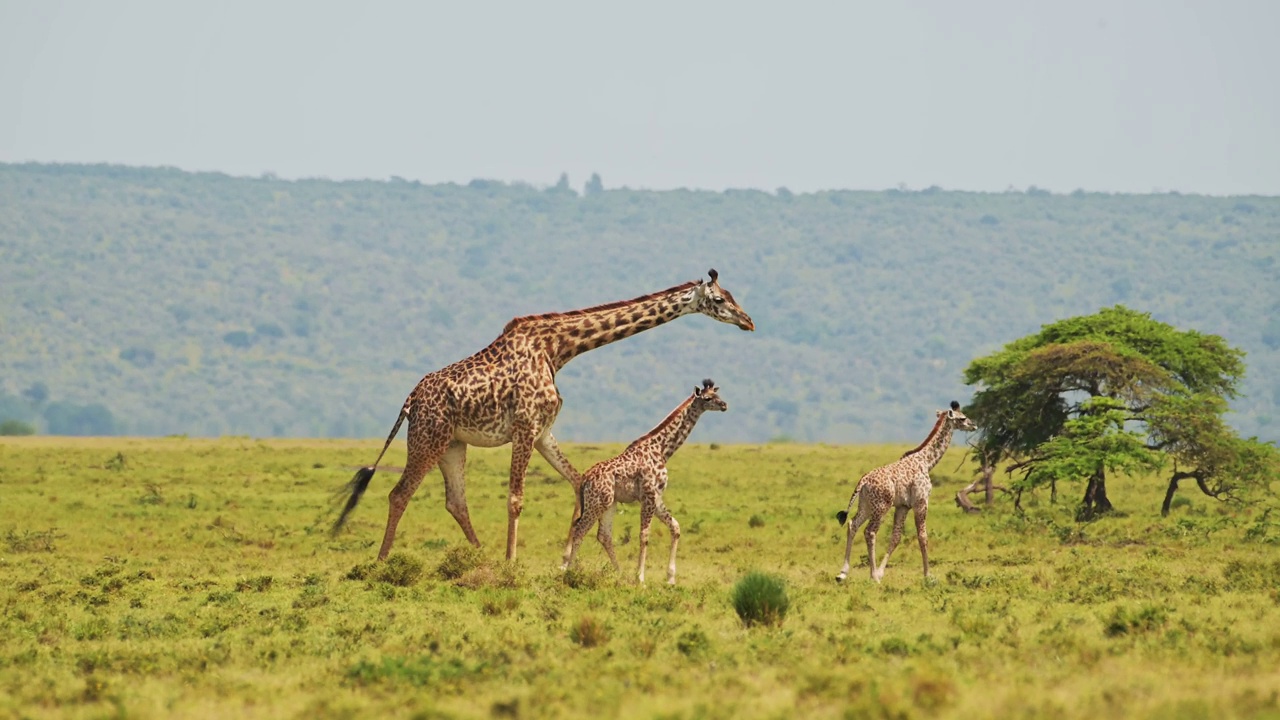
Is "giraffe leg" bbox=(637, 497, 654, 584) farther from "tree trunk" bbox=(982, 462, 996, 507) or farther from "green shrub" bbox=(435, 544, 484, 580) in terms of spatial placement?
"tree trunk" bbox=(982, 462, 996, 507)

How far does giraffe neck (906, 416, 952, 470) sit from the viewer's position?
21438 millimetres

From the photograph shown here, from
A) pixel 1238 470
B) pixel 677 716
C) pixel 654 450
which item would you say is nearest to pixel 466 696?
pixel 677 716

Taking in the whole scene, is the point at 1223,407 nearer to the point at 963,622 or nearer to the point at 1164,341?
the point at 1164,341

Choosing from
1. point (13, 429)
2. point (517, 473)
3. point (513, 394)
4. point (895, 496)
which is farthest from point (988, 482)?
point (13, 429)

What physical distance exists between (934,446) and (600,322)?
475 centimetres

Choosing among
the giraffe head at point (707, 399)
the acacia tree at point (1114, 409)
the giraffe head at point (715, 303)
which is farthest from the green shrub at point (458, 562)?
the acacia tree at point (1114, 409)

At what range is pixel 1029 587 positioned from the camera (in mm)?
20109

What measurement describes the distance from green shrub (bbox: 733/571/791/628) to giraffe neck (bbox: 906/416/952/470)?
5234 mm

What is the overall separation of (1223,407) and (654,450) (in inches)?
667

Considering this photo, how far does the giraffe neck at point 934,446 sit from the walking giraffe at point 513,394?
288 cm

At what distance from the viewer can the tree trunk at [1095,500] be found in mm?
32219

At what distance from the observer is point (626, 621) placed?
16.8 meters

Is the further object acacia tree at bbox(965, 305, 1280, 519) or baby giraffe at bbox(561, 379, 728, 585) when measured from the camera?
acacia tree at bbox(965, 305, 1280, 519)

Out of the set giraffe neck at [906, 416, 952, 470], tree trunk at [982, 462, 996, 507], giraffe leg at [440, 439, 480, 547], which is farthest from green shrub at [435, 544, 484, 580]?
tree trunk at [982, 462, 996, 507]
